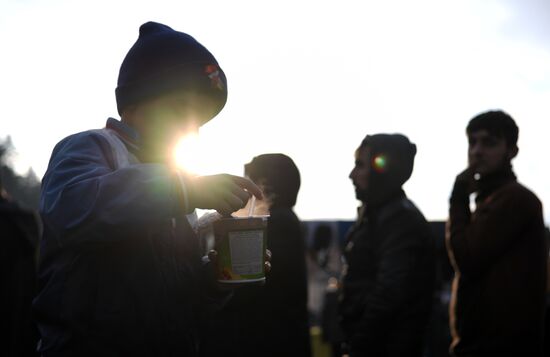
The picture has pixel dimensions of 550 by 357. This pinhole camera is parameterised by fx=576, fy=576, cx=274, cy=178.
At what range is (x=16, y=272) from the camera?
196 inches

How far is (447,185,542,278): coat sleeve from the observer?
3439 mm

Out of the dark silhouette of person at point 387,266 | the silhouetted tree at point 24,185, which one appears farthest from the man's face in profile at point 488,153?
the silhouetted tree at point 24,185

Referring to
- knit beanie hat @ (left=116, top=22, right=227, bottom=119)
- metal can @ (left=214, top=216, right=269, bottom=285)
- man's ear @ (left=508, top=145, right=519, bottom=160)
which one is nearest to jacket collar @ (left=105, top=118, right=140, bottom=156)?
knit beanie hat @ (left=116, top=22, right=227, bottom=119)

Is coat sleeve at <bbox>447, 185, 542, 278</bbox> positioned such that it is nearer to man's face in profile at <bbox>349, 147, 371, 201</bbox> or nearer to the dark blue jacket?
man's face in profile at <bbox>349, 147, 371, 201</bbox>

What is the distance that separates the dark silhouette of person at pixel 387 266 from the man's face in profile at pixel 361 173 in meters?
0.02

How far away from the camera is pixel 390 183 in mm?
4027

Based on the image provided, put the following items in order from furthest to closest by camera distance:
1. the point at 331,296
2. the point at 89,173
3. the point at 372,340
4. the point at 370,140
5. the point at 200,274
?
1. the point at 331,296
2. the point at 370,140
3. the point at 372,340
4. the point at 200,274
5. the point at 89,173

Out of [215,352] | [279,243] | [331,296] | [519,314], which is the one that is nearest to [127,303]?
[215,352]

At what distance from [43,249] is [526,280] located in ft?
9.08

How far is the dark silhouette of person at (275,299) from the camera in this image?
358 cm

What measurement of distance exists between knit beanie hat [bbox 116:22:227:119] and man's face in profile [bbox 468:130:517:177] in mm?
2221

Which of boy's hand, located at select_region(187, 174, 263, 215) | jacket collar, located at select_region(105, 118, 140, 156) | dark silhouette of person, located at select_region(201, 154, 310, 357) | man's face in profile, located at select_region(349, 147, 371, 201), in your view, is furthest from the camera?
man's face in profile, located at select_region(349, 147, 371, 201)

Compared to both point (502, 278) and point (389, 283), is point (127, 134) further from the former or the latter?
point (502, 278)

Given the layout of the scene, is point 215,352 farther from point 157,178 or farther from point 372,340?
point 157,178
